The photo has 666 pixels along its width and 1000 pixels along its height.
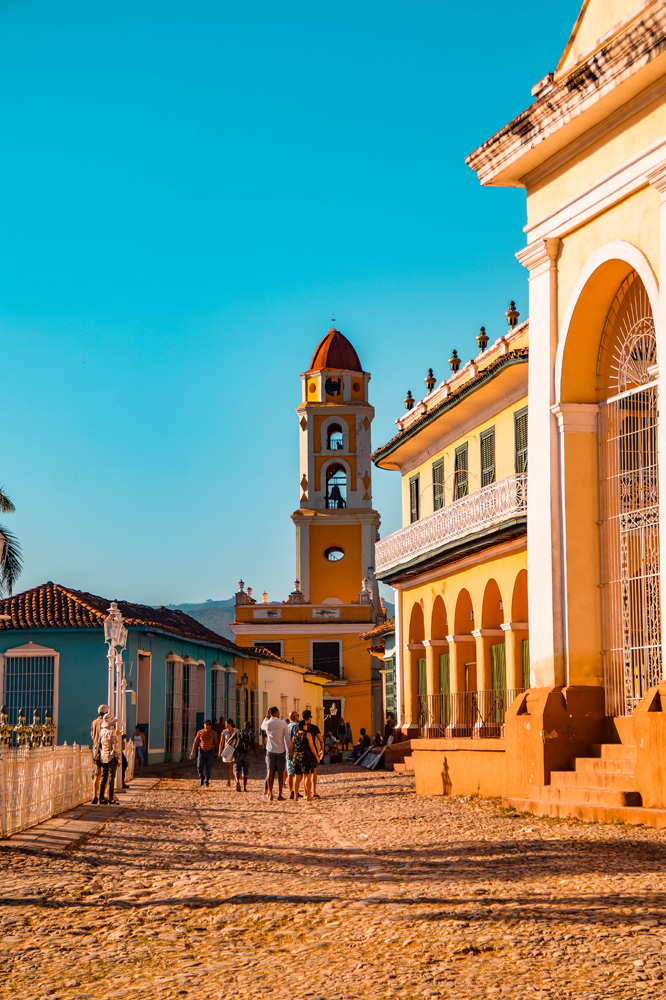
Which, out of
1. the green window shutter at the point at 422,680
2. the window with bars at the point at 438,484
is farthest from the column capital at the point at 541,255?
the green window shutter at the point at 422,680

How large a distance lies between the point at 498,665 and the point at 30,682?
13.0 meters

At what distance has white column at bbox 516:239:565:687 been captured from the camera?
46.1 ft

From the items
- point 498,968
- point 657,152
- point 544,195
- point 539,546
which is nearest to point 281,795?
point 539,546

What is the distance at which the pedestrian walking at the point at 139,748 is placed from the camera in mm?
29786

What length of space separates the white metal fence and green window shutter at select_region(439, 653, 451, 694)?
10.2 m

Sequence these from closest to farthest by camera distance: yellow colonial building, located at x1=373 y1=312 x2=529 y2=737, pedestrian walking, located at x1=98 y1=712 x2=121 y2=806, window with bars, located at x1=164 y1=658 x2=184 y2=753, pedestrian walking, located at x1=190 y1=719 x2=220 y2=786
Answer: pedestrian walking, located at x1=98 y1=712 x2=121 y2=806, yellow colonial building, located at x1=373 y1=312 x2=529 y2=737, pedestrian walking, located at x1=190 y1=719 x2=220 y2=786, window with bars, located at x1=164 y1=658 x2=184 y2=753

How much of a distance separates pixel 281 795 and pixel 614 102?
11232 mm

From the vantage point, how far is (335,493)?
191 ft

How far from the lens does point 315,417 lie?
5734 centimetres

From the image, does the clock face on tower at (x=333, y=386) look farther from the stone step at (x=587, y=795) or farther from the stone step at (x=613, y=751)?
the stone step at (x=587, y=795)

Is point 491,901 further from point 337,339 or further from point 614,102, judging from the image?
point 337,339

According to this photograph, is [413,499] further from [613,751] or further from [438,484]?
[613,751]

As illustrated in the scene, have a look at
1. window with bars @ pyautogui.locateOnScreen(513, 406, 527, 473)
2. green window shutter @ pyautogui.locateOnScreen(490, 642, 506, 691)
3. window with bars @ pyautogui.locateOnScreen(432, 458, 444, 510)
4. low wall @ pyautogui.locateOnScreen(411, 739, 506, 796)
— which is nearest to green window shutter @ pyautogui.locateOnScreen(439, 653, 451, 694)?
green window shutter @ pyautogui.locateOnScreen(490, 642, 506, 691)

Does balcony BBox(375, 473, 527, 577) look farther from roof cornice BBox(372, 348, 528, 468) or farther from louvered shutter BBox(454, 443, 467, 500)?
roof cornice BBox(372, 348, 528, 468)
